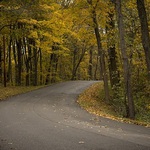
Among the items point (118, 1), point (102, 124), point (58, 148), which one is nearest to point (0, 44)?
point (118, 1)

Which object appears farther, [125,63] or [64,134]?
[125,63]

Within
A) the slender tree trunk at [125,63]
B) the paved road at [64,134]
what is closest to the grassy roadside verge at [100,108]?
the slender tree trunk at [125,63]

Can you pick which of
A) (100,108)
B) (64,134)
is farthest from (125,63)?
(64,134)

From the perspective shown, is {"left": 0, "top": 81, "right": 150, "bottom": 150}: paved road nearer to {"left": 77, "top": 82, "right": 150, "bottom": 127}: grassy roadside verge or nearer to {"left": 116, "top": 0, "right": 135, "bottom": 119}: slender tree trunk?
{"left": 77, "top": 82, "right": 150, "bottom": 127}: grassy roadside verge

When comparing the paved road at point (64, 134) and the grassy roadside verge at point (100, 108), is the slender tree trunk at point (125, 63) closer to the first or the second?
the grassy roadside verge at point (100, 108)

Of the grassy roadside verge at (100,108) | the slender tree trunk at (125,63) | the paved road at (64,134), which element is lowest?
the grassy roadside verge at (100,108)

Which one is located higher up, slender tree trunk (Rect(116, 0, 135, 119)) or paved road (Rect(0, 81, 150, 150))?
slender tree trunk (Rect(116, 0, 135, 119))

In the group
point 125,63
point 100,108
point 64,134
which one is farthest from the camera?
point 100,108

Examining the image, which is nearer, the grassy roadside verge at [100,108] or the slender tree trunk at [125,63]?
the grassy roadside verge at [100,108]

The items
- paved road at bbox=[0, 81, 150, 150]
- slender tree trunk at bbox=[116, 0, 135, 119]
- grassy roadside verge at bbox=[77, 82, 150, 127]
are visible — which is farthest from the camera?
slender tree trunk at bbox=[116, 0, 135, 119]

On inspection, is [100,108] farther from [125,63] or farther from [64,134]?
[64,134]

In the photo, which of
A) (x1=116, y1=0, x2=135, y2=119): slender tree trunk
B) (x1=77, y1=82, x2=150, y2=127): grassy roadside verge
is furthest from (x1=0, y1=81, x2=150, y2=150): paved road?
(x1=116, y1=0, x2=135, y2=119): slender tree trunk

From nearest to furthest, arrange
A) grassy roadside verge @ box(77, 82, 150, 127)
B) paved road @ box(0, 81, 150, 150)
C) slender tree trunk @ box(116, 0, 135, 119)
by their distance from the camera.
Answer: paved road @ box(0, 81, 150, 150), grassy roadside verge @ box(77, 82, 150, 127), slender tree trunk @ box(116, 0, 135, 119)

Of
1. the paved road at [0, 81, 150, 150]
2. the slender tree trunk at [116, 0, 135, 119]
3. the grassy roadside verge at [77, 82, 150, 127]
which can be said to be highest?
the slender tree trunk at [116, 0, 135, 119]
